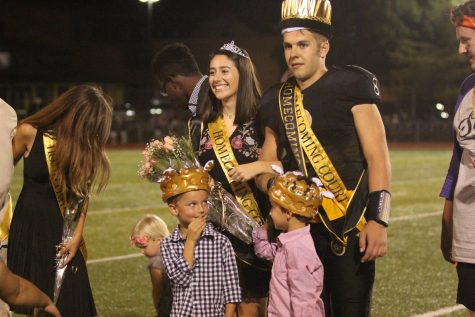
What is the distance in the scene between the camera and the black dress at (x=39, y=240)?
555 cm

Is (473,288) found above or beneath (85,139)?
beneath

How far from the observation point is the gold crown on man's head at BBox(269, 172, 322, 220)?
4602 millimetres

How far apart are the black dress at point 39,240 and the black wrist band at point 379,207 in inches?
79.7

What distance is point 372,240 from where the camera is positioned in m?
4.46

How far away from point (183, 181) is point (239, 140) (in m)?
0.71

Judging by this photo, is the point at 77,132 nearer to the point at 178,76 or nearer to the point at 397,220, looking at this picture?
the point at 178,76

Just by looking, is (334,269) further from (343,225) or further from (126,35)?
(126,35)

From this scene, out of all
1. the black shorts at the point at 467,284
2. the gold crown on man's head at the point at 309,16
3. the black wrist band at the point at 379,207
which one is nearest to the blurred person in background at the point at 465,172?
the black shorts at the point at 467,284

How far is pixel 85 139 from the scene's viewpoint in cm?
550

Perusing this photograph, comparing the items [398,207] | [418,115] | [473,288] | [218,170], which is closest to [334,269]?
[473,288]

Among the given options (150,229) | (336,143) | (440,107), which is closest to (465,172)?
(336,143)

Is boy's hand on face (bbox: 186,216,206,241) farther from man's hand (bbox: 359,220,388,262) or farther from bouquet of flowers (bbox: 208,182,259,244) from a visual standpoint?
man's hand (bbox: 359,220,388,262)

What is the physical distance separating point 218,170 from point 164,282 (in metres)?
1.81

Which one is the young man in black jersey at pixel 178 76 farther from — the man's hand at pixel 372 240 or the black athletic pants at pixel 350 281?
the man's hand at pixel 372 240
